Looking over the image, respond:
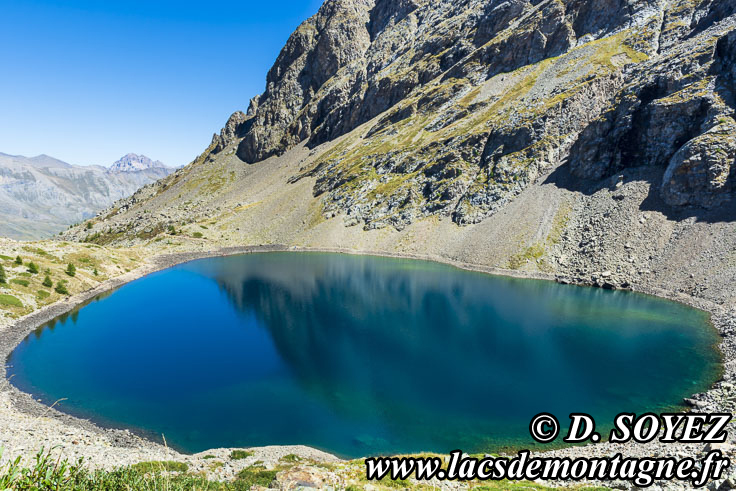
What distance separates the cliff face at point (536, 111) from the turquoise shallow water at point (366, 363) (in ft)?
140

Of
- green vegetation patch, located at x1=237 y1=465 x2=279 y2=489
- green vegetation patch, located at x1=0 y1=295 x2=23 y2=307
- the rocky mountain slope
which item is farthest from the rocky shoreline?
the rocky mountain slope

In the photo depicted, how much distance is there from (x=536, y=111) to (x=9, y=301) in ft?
444

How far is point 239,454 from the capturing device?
2498 centimetres

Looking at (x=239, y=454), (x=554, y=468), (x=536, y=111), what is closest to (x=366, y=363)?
(x=239, y=454)

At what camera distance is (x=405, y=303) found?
64500 millimetres

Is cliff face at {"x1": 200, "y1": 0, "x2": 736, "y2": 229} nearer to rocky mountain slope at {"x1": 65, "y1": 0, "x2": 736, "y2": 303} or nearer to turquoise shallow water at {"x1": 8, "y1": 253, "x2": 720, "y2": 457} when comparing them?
rocky mountain slope at {"x1": 65, "y1": 0, "x2": 736, "y2": 303}

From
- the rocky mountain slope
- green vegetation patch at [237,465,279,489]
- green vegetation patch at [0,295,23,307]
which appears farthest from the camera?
the rocky mountain slope

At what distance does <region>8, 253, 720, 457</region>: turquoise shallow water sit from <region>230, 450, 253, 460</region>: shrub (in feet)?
8.50

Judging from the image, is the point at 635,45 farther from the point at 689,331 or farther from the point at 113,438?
the point at 113,438

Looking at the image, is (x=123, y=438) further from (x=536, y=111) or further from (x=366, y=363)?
(x=536, y=111)

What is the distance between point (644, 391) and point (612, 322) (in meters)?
21.7

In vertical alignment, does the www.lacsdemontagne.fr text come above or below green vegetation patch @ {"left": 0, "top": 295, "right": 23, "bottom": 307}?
above

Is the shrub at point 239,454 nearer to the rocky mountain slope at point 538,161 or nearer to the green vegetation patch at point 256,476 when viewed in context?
the green vegetation patch at point 256,476

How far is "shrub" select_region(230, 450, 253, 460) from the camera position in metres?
24.6
